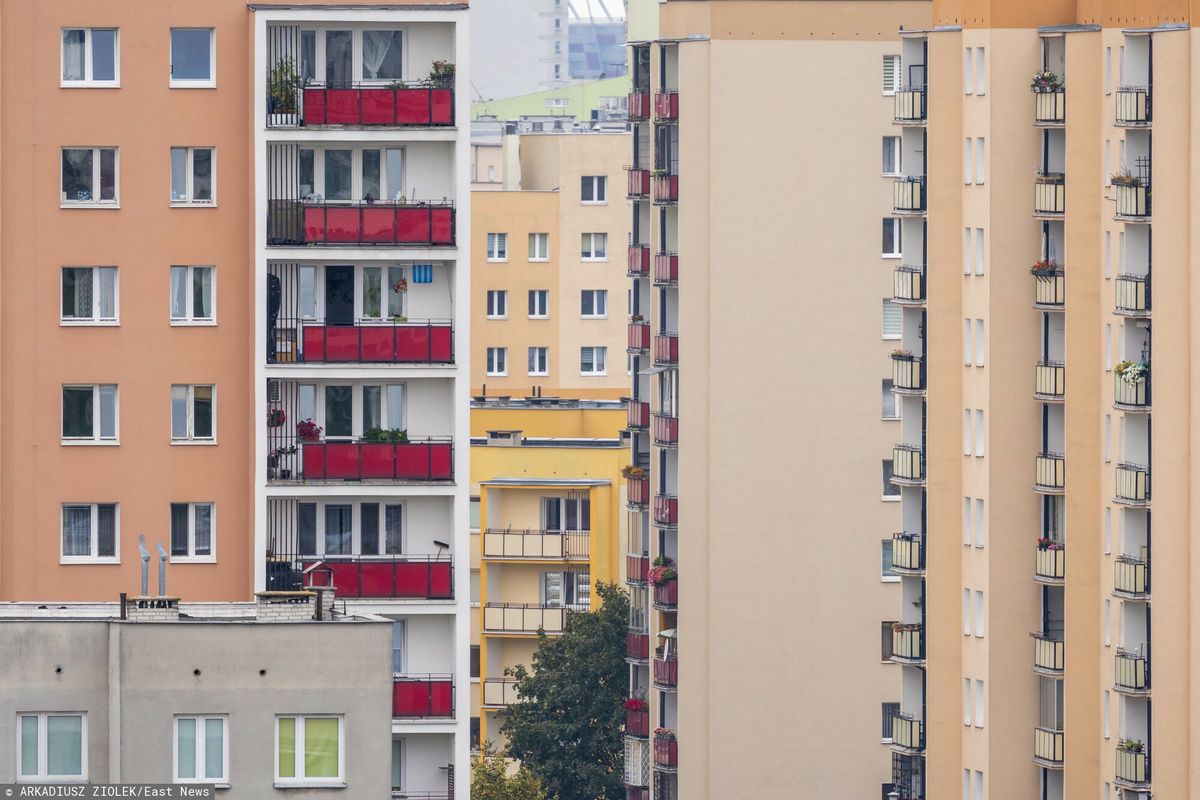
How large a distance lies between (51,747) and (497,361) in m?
103

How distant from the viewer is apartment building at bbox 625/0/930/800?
317 feet

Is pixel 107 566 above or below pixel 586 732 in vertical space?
above

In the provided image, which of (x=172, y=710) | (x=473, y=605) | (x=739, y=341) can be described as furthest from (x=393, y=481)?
(x=473, y=605)

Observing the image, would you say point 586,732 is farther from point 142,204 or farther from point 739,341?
point 142,204

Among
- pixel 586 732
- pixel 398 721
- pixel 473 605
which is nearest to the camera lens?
pixel 398 721

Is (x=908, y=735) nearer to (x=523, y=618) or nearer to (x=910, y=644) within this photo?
(x=910, y=644)

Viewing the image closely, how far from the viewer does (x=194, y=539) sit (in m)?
73.7

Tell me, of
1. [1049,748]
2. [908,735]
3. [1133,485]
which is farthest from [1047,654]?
[908,735]

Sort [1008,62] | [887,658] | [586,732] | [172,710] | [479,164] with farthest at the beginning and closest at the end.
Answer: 1. [479,164]
2. [586,732]
3. [887,658]
4. [1008,62]
5. [172,710]

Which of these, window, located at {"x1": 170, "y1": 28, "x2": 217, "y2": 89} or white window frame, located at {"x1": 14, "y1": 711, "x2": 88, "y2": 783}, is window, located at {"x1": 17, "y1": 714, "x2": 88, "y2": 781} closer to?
white window frame, located at {"x1": 14, "y1": 711, "x2": 88, "y2": 783}

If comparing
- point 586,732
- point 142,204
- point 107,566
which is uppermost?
point 142,204

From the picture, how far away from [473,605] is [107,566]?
161 ft

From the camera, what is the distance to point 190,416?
7394 cm

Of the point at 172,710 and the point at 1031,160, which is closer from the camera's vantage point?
the point at 172,710
